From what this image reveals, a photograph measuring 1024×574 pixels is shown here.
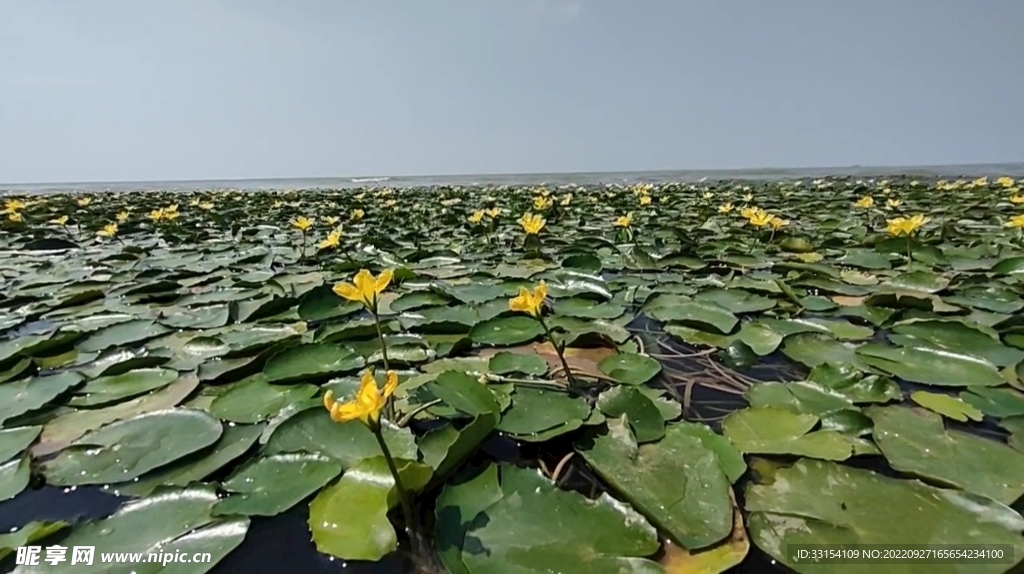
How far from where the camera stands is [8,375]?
1.37 m

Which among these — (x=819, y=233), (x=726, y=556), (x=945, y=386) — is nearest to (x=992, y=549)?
(x=726, y=556)

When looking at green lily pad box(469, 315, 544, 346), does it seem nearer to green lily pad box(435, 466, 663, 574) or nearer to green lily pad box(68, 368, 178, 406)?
green lily pad box(435, 466, 663, 574)

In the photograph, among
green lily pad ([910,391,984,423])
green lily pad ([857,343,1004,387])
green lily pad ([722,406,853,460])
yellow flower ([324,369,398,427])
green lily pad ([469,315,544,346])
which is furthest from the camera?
green lily pad ([469,315,544,346])

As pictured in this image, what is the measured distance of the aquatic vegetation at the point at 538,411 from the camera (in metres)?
0.75

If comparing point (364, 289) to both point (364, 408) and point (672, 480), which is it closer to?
point (364, 408)

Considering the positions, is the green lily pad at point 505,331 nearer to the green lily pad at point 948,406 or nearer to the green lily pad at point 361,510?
the green lily pad at point 361,510

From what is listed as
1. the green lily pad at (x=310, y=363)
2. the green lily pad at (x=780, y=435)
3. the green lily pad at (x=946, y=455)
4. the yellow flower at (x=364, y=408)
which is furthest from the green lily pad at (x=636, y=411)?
the green lily pad at (x=310, y=363)

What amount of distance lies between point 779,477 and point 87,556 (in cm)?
113

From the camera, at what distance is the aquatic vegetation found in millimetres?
752

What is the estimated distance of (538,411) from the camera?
1.09 metres

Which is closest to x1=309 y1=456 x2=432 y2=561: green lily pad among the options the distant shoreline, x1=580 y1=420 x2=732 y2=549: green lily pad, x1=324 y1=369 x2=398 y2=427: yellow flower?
x1=324 y1=369 x2=398 y2=427: yellow flower

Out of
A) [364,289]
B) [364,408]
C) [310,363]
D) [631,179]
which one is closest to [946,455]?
[364,408]

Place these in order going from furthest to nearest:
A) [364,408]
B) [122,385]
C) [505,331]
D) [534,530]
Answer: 1. [505,331]
2. [122,385]
3. [534,530]
4. [364,408]

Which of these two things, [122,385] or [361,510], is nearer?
[361,510]
